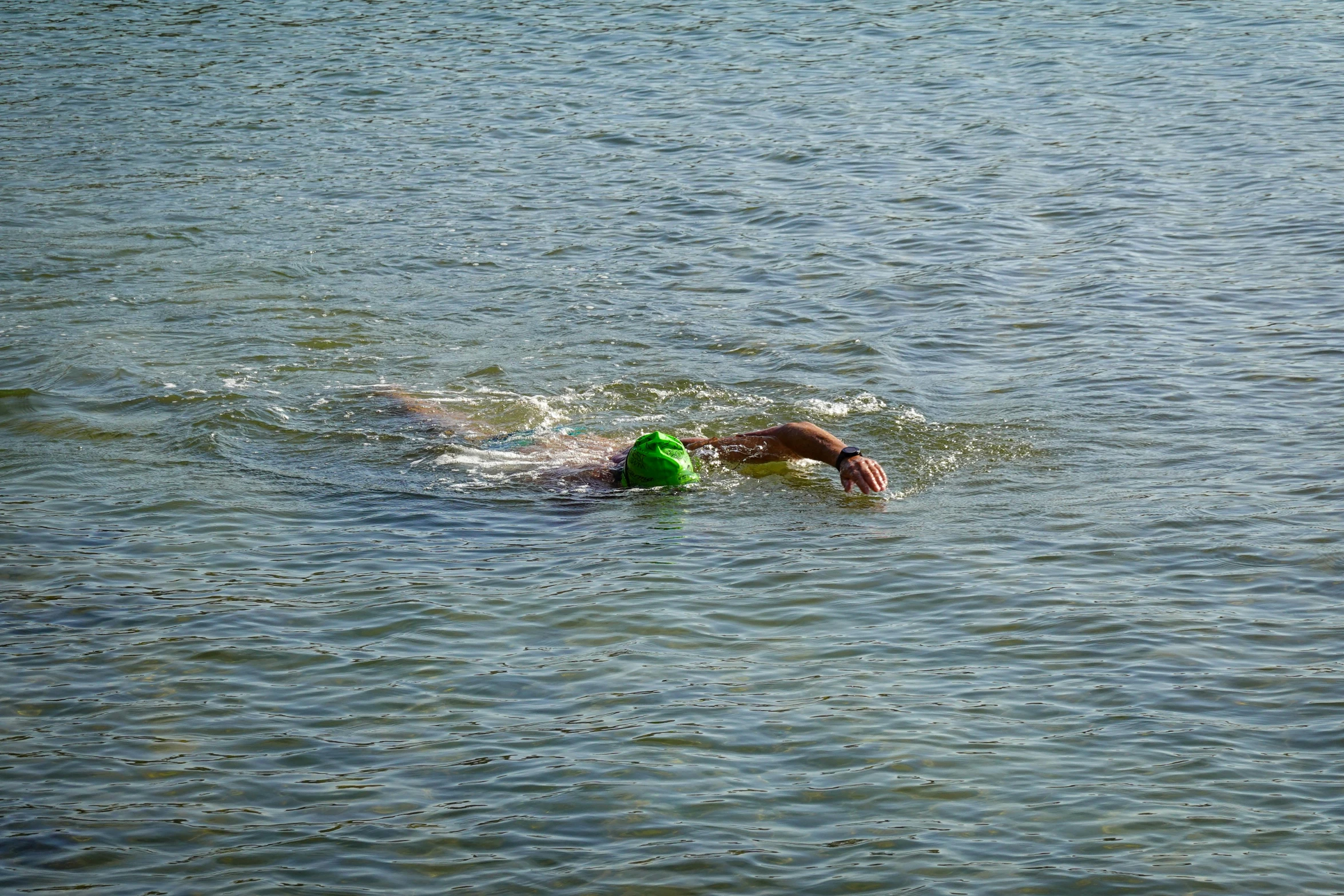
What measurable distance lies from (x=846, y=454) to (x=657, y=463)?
1269 mm

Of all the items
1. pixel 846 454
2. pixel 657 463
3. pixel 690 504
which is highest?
pixel 846 454

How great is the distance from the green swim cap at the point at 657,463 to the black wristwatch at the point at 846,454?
109cm

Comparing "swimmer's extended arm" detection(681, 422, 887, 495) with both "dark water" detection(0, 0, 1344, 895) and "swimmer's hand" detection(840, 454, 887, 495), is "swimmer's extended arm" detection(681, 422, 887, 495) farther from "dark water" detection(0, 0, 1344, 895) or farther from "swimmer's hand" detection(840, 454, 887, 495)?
"dark water" detection(0, 0, 1344, 895)

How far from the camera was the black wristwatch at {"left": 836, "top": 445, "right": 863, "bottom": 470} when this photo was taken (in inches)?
366

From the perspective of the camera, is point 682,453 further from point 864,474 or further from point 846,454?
point 864,474

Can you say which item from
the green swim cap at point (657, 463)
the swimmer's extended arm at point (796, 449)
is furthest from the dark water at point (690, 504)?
the green swim cap at point (657, 463)

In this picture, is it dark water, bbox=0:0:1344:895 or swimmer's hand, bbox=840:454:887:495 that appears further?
swimmer's hand, bbox=840:454:887:495

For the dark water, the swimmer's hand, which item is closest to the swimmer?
the swimmer's hand

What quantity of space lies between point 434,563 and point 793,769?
3.14 meters

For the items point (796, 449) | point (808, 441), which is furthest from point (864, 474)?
point (796, 449)

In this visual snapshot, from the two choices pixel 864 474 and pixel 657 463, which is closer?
pixel 864 474

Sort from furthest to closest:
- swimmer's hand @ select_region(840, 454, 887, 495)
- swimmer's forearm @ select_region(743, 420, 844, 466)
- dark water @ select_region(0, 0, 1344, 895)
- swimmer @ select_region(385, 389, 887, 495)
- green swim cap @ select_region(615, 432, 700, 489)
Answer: green swim cap @ select_region(615, 432, 700, 489), swimmer's forearm @ select_region(743, 420, 844, 466), swimmer @ select_region(385, 389, 887, 495), swimmer's hand @ select_region(840, 454, 887, 495), dark water @ select_region(0, 0, 1344, 895)

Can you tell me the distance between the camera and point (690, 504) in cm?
977

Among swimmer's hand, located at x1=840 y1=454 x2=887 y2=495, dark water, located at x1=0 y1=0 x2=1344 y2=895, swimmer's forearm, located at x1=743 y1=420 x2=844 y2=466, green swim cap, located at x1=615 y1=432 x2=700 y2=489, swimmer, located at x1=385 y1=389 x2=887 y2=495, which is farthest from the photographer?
green swim cap, located at x1=615 y1=432 x2=700 y2=489
